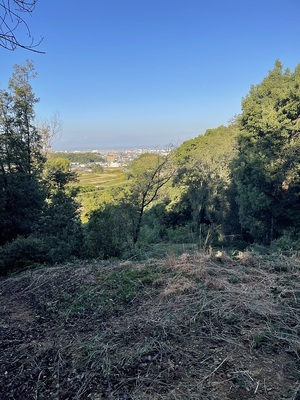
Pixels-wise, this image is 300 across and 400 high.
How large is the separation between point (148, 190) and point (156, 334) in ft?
35.2

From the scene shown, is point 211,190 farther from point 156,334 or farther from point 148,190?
point 156,334

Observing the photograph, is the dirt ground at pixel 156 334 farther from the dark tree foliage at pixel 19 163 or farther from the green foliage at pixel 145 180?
the green foliage at pixel 145 180

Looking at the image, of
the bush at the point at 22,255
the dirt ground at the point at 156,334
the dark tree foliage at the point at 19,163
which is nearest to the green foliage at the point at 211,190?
the dark tree foliage at the point at 19,163

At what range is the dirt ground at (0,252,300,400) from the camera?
1.77 meters

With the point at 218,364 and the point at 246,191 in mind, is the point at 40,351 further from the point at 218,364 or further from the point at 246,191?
the point at 246,191

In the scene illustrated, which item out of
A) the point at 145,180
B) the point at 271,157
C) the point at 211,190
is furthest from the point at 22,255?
the point at 211,190

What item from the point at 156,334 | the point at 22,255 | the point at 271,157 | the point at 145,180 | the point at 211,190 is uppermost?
the point at 271,157

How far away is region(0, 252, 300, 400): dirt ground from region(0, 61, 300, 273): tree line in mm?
1576

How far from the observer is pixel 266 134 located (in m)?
12.4

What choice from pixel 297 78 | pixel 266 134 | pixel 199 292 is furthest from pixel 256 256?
pixel 297 78

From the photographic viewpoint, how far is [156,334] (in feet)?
7.48

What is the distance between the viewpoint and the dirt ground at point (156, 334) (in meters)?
1.77

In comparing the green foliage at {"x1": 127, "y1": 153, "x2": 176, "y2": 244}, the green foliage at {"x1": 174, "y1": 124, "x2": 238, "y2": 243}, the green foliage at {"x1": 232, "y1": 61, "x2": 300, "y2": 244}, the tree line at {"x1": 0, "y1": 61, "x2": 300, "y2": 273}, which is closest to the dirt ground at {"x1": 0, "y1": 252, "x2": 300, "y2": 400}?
the tree line at {"x1": 0, "y1": 61, "x2": 300, "y2": 273}

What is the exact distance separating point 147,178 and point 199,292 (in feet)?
33.0
